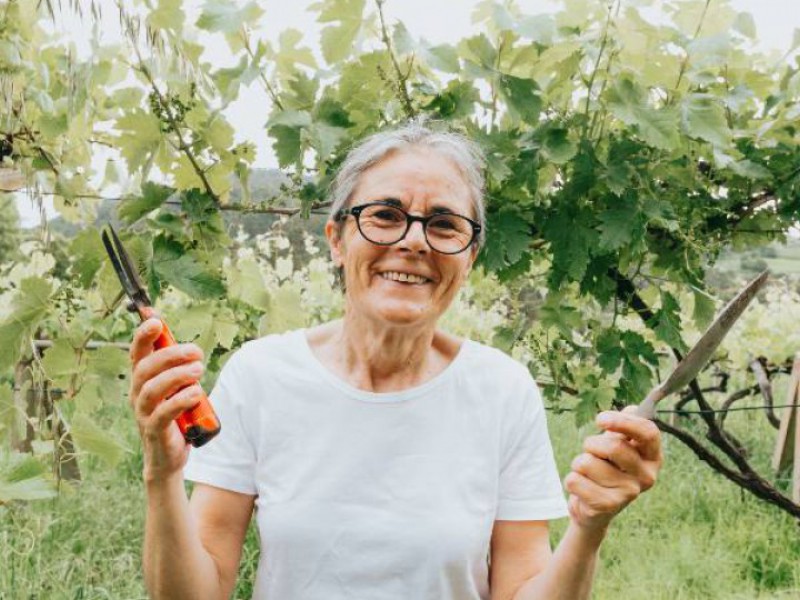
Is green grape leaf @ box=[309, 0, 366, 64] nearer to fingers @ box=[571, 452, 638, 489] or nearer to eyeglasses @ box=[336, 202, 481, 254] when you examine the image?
eyeglasses @ box=[336, 202, 481, 254]

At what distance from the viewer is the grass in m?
3.40

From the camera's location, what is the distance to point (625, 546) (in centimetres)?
396

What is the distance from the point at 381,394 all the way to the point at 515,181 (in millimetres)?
596

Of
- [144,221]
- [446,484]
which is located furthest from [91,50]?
[446,484]

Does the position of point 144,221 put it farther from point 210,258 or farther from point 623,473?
point 623,473

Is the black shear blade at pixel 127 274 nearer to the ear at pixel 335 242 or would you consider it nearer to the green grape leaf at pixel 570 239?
the ear at pixel 335 242

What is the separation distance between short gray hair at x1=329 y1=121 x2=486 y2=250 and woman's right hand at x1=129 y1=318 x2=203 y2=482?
65cm

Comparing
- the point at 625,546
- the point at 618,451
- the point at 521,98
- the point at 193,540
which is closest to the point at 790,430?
the point at 625,546

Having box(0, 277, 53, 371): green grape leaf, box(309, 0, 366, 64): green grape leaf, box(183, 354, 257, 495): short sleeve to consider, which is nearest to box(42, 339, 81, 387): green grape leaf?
box(0, 277, 53, 371): green grape leaf

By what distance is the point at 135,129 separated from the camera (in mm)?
1767

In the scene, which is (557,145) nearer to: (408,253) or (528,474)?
(408,253)

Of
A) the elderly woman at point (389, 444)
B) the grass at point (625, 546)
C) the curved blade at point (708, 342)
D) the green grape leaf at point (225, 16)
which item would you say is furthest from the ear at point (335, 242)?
the grass at point (625, 546)

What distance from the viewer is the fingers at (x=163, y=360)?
1137 millimetres

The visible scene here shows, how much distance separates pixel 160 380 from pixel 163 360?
3 centimetres
